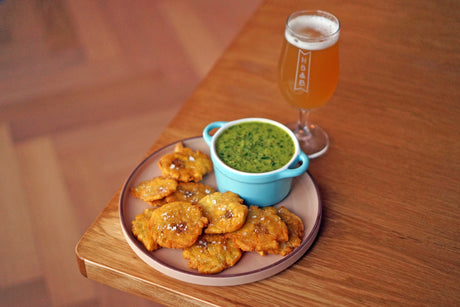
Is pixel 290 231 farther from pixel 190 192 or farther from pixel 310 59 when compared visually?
pixel 310 59

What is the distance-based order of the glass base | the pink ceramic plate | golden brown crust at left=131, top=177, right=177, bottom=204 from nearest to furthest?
the pink ceramic plate, golden brown crust at left=131, top=177, right=177, bottom=204, the glass base

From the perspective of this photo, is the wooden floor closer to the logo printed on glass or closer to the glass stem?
the glass stem

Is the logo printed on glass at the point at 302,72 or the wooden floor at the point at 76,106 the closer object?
the logo printed on glass at the point at 302,72

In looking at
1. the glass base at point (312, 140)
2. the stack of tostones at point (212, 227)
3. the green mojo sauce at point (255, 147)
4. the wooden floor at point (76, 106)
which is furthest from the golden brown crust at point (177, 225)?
the wooden floor at point (76, 106)

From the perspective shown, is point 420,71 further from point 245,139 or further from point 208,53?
point 208,53

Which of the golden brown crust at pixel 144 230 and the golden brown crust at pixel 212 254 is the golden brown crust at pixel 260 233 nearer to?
the golden brown crust at pixel 212 254

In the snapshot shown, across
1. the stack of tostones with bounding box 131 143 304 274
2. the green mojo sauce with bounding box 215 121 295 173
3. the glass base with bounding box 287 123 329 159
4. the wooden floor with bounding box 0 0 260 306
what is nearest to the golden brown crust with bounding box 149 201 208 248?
the stack of tostones with bounding box 131 143 304 274

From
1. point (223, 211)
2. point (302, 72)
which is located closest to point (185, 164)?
point (223, 211)
